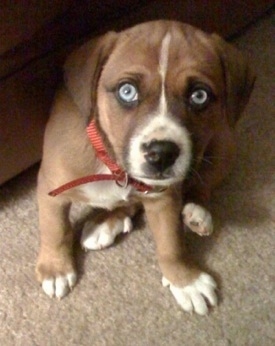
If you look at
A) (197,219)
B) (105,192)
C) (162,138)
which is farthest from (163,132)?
(197,219)

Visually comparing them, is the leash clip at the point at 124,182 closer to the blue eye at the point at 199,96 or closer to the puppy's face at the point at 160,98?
the puppy's face at the point at 160,98

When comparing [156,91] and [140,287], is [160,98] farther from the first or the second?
[140,287]

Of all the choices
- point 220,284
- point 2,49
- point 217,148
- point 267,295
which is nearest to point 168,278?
point 220,284

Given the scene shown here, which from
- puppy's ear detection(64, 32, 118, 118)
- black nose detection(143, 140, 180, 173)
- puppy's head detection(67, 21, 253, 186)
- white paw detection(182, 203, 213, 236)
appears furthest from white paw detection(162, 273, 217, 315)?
puppy's ear detection(64, 32, 118, 118)

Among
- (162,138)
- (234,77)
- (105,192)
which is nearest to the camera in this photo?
(162,138)

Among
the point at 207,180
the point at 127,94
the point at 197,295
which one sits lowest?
the point at 197,295

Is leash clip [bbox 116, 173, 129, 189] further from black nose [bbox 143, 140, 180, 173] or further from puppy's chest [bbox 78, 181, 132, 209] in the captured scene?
black nose [bbox 143, 140, 180, 173]

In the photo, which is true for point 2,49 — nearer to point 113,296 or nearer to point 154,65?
point 154,65
